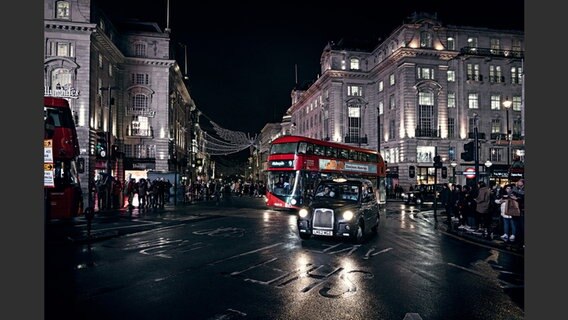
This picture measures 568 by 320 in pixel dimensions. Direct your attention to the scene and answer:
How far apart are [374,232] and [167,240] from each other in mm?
7261

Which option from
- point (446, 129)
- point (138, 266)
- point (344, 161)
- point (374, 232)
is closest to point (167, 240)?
point (138, 266)

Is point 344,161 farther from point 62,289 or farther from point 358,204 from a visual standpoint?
point 62,289

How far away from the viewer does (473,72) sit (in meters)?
54.7

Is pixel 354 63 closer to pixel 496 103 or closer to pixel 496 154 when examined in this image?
pixel 496 103

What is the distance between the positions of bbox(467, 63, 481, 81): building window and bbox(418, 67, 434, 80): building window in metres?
5.24

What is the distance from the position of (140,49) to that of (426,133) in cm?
3772

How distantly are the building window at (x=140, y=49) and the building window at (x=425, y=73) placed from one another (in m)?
35.1

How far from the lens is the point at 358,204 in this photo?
12.7m

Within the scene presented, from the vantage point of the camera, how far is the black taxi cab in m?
11.9

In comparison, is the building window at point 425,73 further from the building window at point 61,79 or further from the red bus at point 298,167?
the building window at point 61,79

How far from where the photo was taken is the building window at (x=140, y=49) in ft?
173

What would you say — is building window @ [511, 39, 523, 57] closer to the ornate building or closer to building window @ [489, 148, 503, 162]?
the ornate building

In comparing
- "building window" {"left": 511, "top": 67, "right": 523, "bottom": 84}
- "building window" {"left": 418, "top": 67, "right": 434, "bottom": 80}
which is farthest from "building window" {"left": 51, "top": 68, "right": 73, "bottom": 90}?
"building window" {"left": 511, "top": 67, "right": 523, "bottom": 84}

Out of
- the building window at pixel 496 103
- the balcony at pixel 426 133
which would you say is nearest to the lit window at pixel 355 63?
the balcony at pixel 426 133
